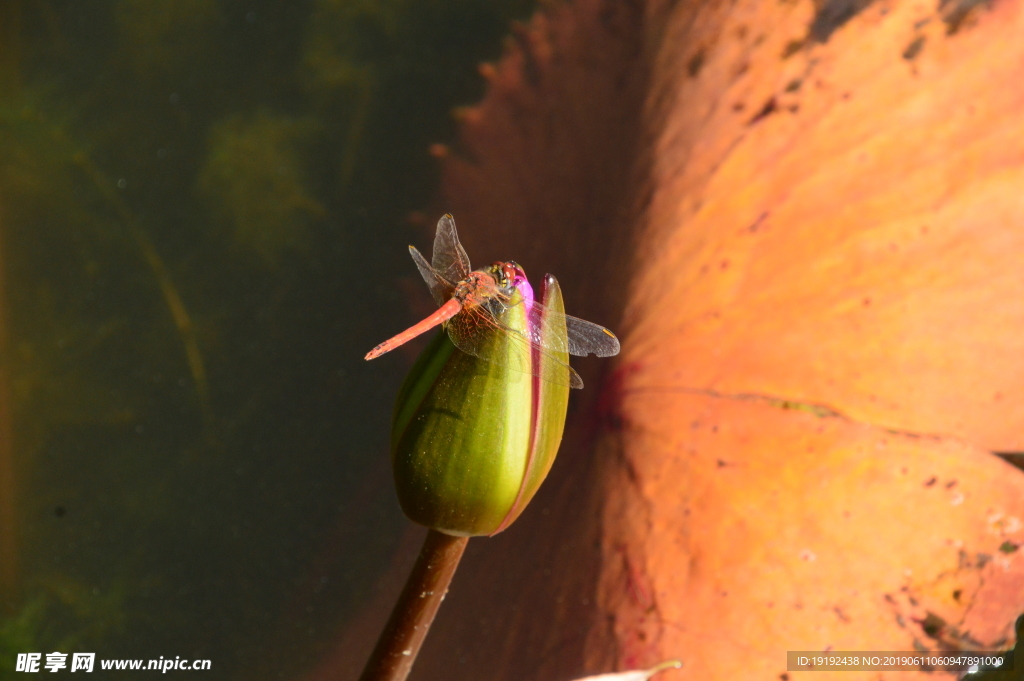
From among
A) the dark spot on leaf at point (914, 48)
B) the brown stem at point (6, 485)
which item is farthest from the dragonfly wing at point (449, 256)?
the brown stem at point (6, 485)

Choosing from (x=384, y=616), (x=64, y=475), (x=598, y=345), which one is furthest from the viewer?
(x=64, y=475)

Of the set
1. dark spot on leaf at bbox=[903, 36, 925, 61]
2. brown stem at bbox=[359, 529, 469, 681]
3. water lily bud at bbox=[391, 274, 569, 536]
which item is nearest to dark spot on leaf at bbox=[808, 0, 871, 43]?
dark spot on leaf at bbox=[903, 36, 925, 61]

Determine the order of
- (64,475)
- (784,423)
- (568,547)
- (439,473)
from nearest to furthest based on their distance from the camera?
1. (439,473)
2. (784,423)
3. (568,547)
4. (64,475)

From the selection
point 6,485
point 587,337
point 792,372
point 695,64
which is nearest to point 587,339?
point 587,337

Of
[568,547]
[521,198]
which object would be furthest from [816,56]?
[568,547]

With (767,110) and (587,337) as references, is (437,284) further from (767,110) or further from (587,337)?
(767,110)

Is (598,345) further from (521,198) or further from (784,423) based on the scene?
(521,198)
